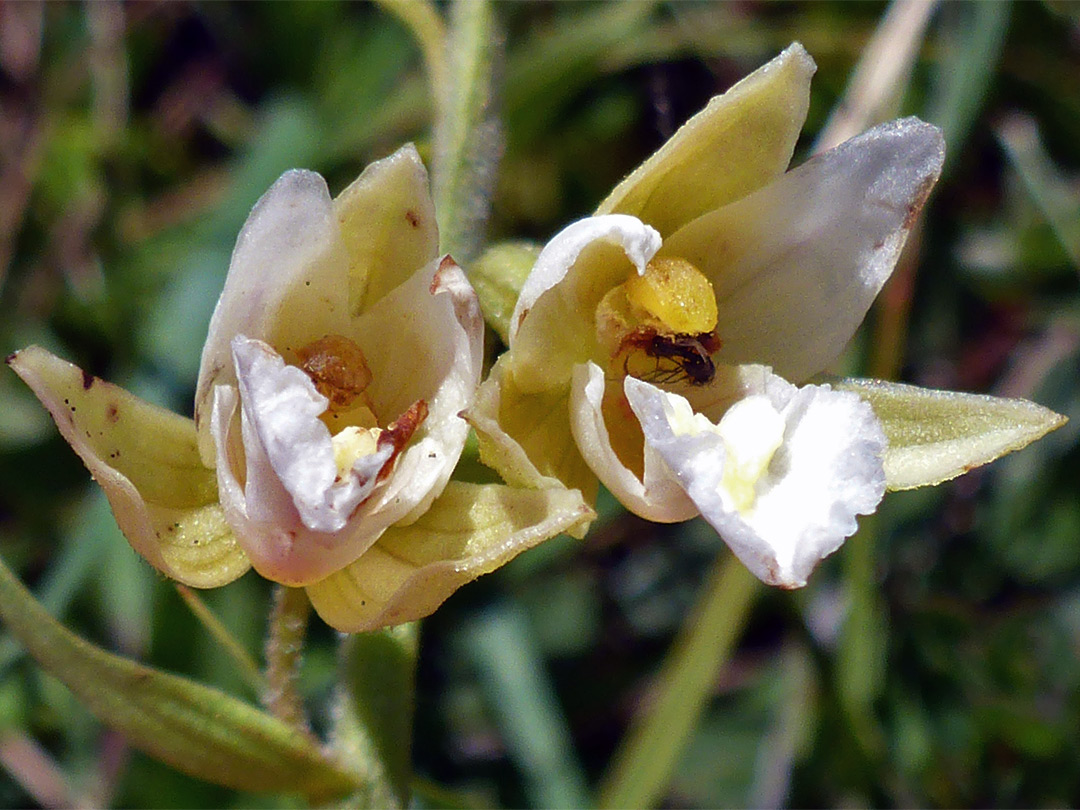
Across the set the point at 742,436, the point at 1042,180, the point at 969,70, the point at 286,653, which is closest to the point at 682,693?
the point at 286,653

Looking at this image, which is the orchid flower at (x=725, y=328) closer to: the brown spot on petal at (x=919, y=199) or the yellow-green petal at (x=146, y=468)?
the brown spot on petal at (x=919, y=199)

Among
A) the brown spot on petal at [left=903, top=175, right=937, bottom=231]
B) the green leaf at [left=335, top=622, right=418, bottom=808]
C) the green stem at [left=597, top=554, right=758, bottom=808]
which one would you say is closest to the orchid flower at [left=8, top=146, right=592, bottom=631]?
the green leaf at [left=335, top=622, right=418, bottom=808]

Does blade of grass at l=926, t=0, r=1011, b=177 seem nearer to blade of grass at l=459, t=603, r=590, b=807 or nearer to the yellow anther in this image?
the yellow anther

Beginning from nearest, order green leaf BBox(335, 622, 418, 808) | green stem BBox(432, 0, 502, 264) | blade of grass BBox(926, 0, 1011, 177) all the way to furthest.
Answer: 1. green leaf BBox(335, 622, 418, 808)
2. green stem BBox(432, 0, 502, 264)
3. blade of grass BBox(926, 0, 1011, 177)

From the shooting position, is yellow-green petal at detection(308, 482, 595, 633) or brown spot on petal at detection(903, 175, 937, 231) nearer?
yellow-green petal at detection(308, 482, 595, 633)

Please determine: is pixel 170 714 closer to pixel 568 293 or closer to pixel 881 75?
pixel 568 293
